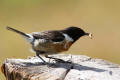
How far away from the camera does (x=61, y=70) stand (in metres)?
6.89

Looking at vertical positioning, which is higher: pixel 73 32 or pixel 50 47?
pixel 73 32

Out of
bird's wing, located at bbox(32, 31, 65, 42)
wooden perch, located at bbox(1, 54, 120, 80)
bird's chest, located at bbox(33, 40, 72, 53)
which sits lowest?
wooden perch, located at bbox(1, 54, 120, 80)

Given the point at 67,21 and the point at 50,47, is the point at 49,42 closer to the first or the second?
the point at 50,47

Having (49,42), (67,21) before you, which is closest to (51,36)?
(49,42)

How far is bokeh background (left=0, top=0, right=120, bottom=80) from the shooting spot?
12578 millimetres

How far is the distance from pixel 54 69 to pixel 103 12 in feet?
26.9

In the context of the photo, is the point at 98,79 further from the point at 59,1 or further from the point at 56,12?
the point at 59,1

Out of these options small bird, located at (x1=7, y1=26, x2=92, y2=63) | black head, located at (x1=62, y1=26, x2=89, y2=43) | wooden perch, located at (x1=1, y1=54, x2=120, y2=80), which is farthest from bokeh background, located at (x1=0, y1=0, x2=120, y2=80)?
wooden perch, located at (x1=1, y1=54, x2=120, y2=80)

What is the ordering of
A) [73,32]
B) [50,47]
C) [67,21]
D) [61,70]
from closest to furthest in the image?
[61,70] → [50,47] → [73,32] → [67,21]

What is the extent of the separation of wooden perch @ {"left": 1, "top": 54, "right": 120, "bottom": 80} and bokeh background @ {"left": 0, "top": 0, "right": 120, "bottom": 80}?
4.67 metres

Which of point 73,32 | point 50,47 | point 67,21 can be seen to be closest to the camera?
point 50,47

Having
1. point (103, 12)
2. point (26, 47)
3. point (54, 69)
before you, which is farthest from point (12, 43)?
point (54, 69)

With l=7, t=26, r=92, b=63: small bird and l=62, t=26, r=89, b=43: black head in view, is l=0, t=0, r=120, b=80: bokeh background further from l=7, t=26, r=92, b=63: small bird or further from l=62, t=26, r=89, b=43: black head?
l=7, t=26, r=92, b=63: small bird

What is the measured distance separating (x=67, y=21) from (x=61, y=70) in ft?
24.3
